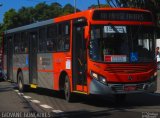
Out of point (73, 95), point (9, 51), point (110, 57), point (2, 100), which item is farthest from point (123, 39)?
point (9, 51)

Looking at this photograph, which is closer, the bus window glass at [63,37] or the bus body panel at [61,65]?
the bus body panel at [61,65]

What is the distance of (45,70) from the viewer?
19500mm

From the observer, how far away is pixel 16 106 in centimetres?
1608

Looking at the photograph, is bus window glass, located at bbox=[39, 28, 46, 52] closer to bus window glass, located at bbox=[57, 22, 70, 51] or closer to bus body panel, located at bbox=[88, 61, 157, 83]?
bus window glass, located at bbox=[57, 22, 70, 51]

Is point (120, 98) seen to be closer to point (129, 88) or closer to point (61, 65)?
point (129, 88)

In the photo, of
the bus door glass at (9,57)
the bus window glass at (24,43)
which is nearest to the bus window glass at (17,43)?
the bus window glass at (24,43)

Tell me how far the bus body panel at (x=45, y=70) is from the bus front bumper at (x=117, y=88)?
3663mm

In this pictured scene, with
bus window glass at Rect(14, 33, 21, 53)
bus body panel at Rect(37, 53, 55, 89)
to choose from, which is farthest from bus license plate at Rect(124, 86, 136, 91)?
bus window glass at Rect(14, 33, 21, 53)

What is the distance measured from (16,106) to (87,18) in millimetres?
3559

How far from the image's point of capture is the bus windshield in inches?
599

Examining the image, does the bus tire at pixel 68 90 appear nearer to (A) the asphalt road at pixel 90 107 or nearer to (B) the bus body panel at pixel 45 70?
(A) the asphalt road at pixel 90 107

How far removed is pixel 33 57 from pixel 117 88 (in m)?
6.81

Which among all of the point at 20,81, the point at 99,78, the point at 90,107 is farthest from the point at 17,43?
the point at 99,78

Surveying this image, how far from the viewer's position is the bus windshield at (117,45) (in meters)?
15.2
